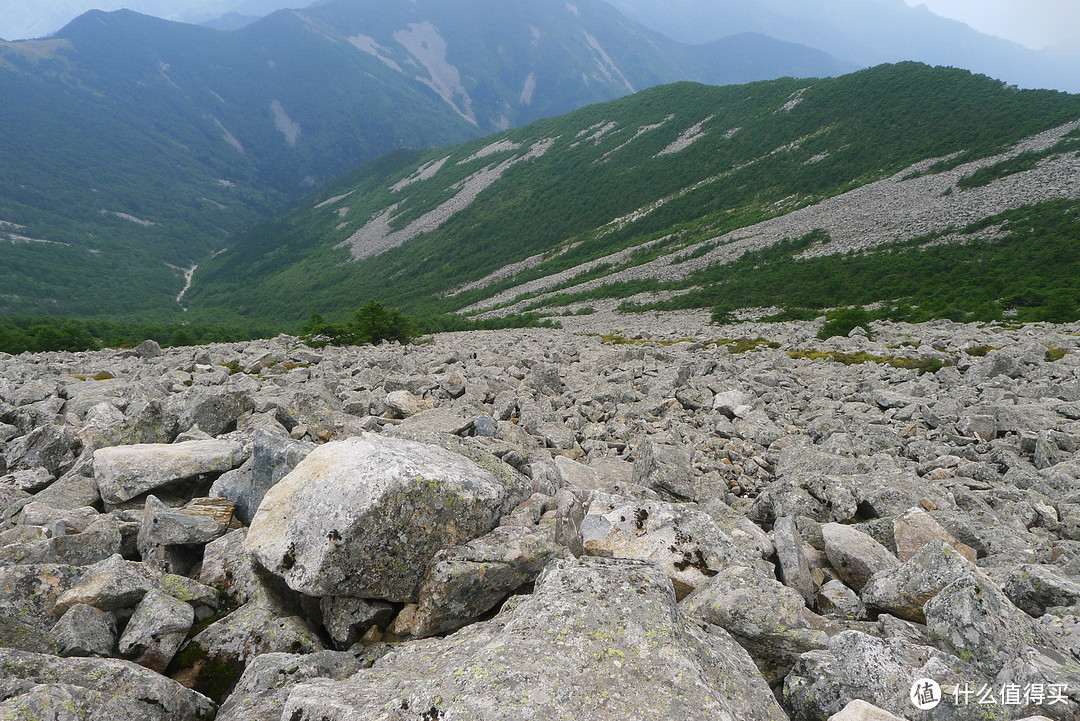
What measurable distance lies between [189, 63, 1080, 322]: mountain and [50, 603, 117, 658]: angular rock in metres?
53.0

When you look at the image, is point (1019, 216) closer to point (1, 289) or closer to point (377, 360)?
point (377, 360)

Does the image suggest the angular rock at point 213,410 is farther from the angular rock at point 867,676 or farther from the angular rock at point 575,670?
the angular rock at point 867,676

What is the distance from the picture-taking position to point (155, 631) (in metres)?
3.61

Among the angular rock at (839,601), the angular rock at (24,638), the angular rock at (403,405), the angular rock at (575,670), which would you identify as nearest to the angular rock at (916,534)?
the angular rock at (839,601)

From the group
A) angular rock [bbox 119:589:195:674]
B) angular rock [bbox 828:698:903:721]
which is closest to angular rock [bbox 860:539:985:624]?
angular rock [bbox 828:698:903:721]

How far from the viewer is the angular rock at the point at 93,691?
9.07ft

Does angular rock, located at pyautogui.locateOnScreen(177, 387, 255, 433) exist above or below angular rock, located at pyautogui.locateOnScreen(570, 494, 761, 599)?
above

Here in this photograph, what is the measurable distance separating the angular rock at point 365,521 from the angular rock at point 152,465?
2.26 metres

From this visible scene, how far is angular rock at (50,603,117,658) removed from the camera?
11.3 feet

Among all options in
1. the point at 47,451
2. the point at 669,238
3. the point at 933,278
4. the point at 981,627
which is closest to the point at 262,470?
the point at 47,451

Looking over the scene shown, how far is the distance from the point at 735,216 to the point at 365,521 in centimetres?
11963

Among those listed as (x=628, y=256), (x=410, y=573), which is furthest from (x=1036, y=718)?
(x=628, y=256)

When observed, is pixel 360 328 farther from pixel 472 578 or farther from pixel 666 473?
pixel 472 578

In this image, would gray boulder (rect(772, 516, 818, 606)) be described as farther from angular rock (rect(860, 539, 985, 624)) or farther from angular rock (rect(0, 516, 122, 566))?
angular rock (rect(0, 516, 122, 566))
